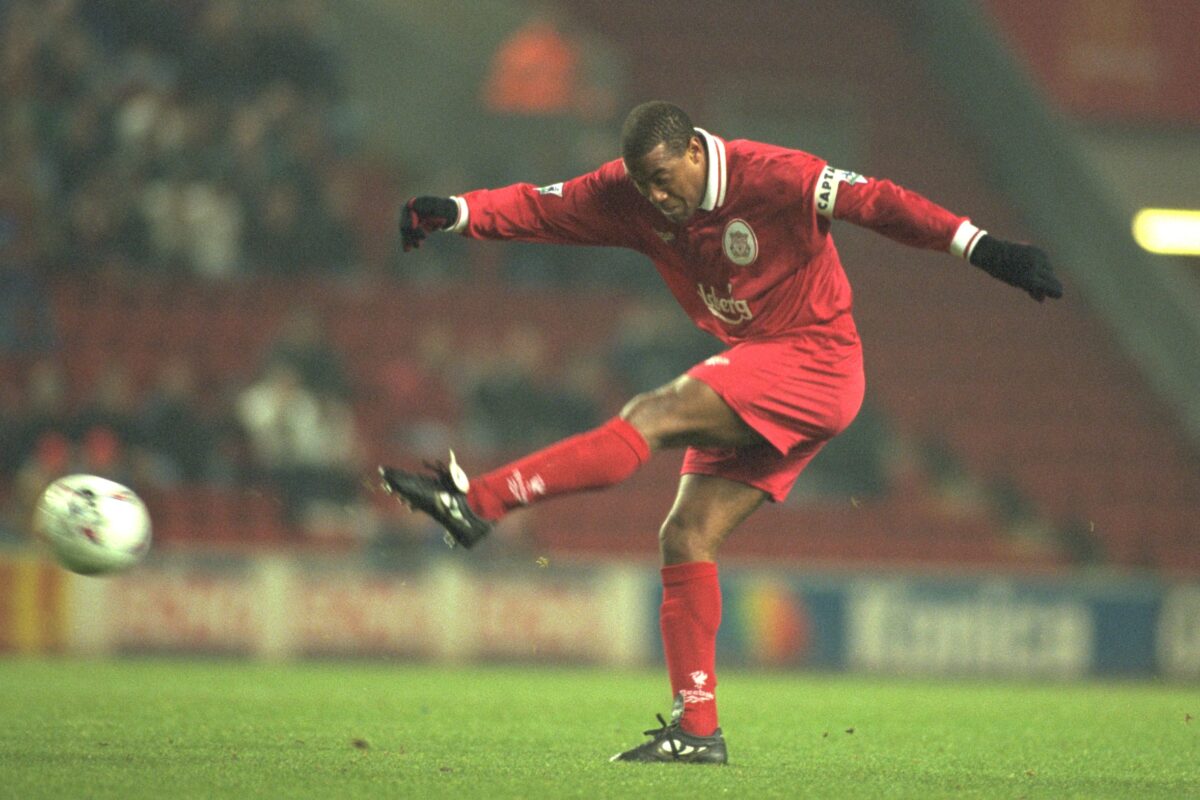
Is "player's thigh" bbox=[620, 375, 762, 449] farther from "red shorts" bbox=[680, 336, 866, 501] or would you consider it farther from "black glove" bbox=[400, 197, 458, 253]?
"black glove" bbox=[400, 197, 458, 253]

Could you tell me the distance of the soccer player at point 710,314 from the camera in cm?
485

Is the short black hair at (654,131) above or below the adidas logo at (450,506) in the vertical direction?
above

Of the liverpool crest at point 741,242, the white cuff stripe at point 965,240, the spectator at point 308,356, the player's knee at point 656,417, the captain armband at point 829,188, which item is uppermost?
the spectator at point 308,356

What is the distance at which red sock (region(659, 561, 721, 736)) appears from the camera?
539cm

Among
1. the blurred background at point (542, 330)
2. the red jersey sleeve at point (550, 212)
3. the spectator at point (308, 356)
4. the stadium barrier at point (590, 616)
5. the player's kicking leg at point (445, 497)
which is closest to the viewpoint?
the player's kicking leg at point (445, 497)

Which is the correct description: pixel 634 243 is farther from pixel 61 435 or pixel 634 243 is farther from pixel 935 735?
pixel 61 435

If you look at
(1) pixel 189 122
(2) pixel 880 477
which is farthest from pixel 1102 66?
(1) pixel 189 122

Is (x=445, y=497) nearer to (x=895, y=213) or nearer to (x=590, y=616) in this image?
(x=895, y=213)

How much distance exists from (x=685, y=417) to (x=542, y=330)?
10345 mm

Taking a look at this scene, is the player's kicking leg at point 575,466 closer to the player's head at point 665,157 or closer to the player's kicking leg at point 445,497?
the player's kicking leg at point 445,497

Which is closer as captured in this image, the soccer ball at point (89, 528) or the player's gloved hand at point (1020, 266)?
the player's gloved hand at point (1020, 266)

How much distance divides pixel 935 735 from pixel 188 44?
10.8m

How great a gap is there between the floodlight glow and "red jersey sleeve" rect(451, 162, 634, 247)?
44.7 feet

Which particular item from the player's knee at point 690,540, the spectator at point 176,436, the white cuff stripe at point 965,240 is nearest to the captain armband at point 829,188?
the white cuff stripe at point 965,240
